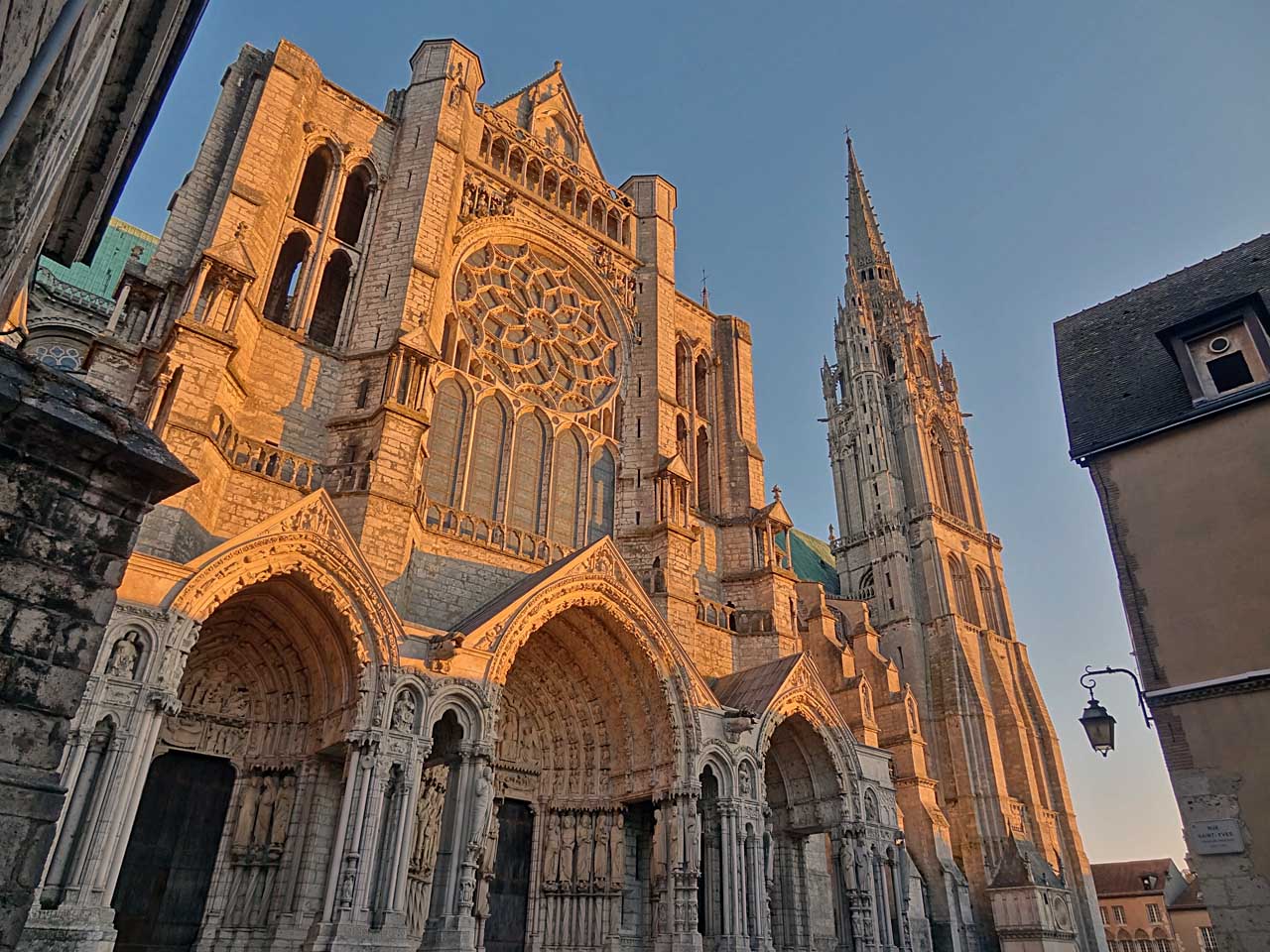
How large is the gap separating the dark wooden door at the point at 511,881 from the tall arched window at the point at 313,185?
1203cm

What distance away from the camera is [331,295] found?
17.2m

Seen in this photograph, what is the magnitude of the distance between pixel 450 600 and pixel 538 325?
299 inches

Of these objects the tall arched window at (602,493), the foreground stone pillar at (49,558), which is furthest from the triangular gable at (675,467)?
the foreground stone pillar at (49,558)

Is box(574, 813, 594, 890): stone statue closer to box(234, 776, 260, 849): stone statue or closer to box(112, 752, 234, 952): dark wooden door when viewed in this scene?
box(234, 776, 260, 849): stone statue

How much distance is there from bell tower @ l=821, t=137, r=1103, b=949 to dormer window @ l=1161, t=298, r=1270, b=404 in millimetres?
20996

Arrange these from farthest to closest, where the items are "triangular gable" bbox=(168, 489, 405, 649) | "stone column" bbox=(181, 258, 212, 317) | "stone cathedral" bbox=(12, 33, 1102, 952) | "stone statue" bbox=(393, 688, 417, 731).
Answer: "stone column" bbox=(181, 258, 212, 317) → "stone statue" bbox=(393, 688, 417, 731) → "triangular gable" bbox=(168, 489, 405, 649) → "stone cathedral" bbox=(12, 33, 1102, 952)

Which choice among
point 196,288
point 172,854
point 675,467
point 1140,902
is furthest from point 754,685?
point 1140,902

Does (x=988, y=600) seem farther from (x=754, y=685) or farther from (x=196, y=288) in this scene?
(x=196, y=288)

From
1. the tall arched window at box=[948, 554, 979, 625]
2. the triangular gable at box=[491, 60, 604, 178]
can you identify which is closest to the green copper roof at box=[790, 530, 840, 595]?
the tall arched window at box=[948, 554, 979, 625]

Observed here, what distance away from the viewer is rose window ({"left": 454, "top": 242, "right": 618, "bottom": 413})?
17.8 metres

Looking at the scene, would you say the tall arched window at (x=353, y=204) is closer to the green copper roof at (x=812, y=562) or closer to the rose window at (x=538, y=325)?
the rose window at (x=538, y=325)

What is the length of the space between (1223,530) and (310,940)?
447 inches

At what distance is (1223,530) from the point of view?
9.68m

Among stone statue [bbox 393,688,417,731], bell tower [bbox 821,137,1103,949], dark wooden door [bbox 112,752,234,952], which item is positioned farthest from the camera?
bell tower [bbox 821,137,1103,949]
